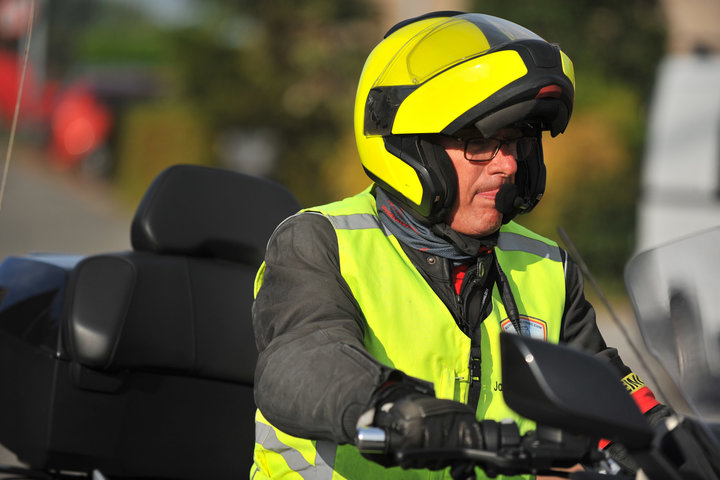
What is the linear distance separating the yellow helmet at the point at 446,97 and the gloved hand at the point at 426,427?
2.29 feet

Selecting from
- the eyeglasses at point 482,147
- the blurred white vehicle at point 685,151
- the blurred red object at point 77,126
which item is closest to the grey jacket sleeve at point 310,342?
the eyeglasses at point 482,147

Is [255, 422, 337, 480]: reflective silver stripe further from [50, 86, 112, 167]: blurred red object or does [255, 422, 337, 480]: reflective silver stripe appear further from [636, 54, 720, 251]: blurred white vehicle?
[50, 86, 112, 167]: blurred red object

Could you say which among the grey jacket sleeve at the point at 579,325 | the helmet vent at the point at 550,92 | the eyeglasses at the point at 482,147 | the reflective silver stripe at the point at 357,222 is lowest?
the grey jacket sleeve at the point at 579,325

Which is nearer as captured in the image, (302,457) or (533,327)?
(302,457)

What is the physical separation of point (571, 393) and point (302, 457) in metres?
0.95

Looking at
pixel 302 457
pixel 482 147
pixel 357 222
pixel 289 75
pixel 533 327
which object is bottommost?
pixel 302 457

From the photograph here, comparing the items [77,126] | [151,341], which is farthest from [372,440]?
[77,126]

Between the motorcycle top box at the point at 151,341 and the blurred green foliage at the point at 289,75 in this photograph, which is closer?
the motorcycle top box at the point at 151,341

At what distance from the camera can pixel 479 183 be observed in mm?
2492

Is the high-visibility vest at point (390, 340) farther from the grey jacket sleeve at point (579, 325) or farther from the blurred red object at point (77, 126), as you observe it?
the blurred red object at point (77, 126)

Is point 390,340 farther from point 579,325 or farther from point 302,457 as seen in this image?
point 579,325

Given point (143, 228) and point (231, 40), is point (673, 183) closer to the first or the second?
point (143, 228)

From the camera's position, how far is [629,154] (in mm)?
13234

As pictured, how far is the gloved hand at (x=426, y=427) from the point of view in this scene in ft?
5.81
